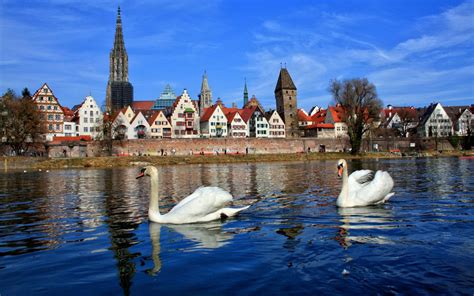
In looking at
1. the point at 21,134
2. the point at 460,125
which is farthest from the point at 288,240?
the point at 460,125

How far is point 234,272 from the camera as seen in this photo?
6422 mm

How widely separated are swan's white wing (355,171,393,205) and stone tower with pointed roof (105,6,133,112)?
175 meters

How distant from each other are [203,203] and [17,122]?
249ft

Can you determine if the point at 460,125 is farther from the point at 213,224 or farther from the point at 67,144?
the point at 213,224

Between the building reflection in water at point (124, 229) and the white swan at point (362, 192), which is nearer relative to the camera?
the building reflection in water at point (124, 229)

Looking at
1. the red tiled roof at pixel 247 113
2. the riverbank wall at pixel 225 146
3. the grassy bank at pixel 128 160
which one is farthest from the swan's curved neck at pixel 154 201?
the red tiled roof at pixel 247 113

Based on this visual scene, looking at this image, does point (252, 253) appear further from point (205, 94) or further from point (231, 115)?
point (205, 94)

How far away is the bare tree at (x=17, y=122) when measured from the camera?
245 ft

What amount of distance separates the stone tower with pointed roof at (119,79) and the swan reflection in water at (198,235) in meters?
176

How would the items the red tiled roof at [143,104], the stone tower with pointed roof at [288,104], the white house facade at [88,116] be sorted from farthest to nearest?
the red tiled roof at [143,104], the stone tower with pointed roof at [288,104], the white house facade at [88,116]

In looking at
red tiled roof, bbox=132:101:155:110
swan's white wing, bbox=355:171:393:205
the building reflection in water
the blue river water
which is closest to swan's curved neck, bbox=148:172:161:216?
the blue river water

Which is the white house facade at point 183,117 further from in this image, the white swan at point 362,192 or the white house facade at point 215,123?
the white swan at point 362,192

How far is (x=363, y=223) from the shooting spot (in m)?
10.2

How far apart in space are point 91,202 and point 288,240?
35.7ft
